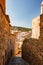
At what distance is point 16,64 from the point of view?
26.9 ft

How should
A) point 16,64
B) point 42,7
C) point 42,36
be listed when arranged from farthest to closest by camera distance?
1. point 42,7
2. point 16,64
3. point 42,36

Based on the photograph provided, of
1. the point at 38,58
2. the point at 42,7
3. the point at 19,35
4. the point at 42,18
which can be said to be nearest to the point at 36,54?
the point at 38,58

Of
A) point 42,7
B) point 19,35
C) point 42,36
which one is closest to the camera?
point 42,36

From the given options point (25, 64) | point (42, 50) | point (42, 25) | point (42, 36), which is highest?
point (42, 25)

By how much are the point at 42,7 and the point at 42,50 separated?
658cm

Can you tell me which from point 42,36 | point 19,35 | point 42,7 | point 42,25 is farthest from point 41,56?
point 19,35

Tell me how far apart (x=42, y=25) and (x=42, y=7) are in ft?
15.6

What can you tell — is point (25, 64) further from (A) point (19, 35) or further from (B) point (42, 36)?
(A) point (19, 35)

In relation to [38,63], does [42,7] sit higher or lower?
higher

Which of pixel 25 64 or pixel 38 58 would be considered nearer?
pixel 38 58

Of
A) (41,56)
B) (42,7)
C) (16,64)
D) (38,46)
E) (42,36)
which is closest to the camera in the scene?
(41,56)

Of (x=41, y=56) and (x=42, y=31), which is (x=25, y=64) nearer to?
(x=41, y=56)

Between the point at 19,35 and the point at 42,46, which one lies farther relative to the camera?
the point at 19,35

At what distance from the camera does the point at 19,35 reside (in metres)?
25.1
